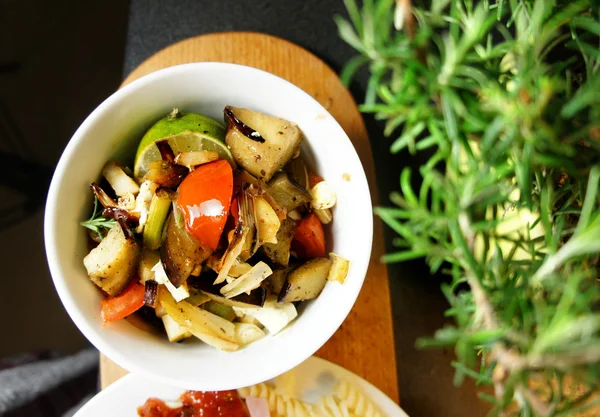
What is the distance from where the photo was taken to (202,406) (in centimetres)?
130

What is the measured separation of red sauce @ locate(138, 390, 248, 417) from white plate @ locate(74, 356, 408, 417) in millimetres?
19

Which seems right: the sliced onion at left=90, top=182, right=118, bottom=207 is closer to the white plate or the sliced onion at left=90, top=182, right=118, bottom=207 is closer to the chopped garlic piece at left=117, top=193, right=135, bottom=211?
the chopped garlic piece at left=117, top=193, right=135, bottom=211

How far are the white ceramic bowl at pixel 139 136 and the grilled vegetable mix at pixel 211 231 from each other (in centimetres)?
2

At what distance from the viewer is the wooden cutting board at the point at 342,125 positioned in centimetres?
133

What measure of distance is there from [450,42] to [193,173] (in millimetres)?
580

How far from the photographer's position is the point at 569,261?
732 millimetres

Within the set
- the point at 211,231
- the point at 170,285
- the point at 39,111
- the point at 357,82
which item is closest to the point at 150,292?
the point at 170,285

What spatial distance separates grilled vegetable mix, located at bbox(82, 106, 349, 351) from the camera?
3.38 ft

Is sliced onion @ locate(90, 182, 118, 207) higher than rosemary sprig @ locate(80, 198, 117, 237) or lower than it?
higher

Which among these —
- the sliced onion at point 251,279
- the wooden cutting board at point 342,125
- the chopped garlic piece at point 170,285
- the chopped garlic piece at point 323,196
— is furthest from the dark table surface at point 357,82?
the chopped garlic piece at point 170,285

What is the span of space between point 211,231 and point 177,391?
50cm

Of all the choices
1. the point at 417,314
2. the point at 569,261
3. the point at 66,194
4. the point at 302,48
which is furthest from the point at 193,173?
the point at 417,314

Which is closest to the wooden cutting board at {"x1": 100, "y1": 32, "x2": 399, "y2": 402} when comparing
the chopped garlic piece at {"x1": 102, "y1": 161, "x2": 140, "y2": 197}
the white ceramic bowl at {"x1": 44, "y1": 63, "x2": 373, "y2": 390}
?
the white ceramic bowl at {"x1": 44, "y1": 63, "x2": 373, "y2": 390}

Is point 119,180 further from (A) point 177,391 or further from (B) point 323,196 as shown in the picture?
(A) point 177,391
